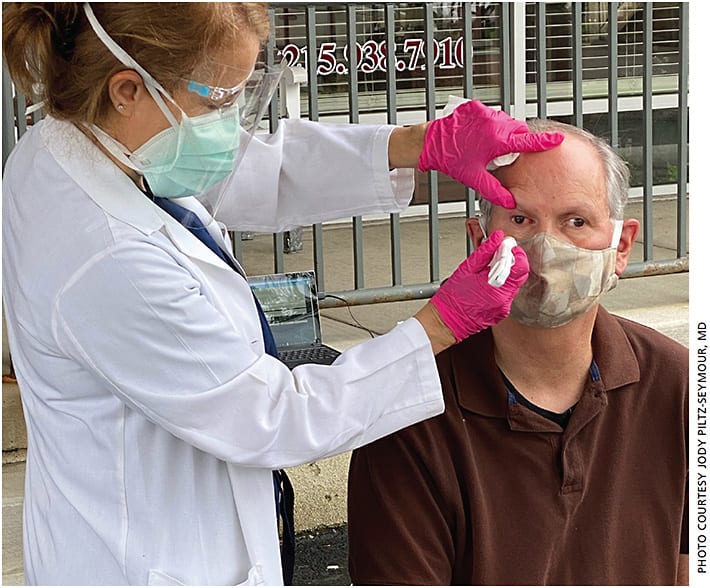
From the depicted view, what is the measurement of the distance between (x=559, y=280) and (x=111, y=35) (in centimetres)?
105

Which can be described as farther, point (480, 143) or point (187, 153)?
point (480, 143)

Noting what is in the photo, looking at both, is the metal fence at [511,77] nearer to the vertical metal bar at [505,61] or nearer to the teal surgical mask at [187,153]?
the vertical metal bar at [505,61]

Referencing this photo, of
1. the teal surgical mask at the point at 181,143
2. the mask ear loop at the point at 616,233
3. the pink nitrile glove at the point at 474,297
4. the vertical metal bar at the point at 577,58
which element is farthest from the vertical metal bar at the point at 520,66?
the teal surgical mask at the point at 181,143

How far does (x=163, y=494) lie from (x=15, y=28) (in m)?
0.86

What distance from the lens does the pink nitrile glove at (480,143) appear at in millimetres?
2490

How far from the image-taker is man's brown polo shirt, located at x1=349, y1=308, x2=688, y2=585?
2477 mm

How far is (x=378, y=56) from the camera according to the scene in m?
7.54

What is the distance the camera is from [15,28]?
6.94ft

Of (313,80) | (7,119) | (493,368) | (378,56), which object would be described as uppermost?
(378,56)

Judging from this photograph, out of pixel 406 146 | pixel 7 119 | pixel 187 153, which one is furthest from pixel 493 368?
pixel 7 119

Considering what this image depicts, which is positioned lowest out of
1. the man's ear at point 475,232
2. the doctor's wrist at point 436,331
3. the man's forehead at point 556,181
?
the doctor's wrist at point 436,331

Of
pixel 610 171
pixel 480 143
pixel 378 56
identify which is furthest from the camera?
pixel 378 56

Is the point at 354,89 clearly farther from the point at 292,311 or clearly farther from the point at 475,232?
the point at 475,232

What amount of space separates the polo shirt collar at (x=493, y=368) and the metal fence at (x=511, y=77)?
7.67 feet
